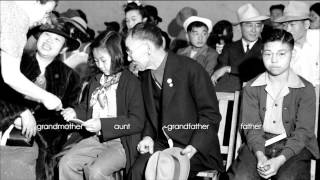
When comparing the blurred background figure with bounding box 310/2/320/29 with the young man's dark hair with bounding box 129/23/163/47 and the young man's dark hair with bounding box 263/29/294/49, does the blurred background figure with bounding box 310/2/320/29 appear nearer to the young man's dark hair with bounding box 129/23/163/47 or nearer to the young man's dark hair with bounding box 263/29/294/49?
the young man's dark hair with bounding box 263/29/294/49

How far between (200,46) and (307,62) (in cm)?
118

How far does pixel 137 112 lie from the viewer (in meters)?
3.76

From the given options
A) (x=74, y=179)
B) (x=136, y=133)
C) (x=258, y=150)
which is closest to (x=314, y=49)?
Result: (x=258, y=150)

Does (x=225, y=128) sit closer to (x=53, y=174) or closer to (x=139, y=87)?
(x=139, y=87)

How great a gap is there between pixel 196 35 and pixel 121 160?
210cm

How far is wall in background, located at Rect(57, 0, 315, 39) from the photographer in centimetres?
702

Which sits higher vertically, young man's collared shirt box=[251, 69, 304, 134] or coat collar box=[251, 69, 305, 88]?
coat collar box=[251, 69, 305, 88]

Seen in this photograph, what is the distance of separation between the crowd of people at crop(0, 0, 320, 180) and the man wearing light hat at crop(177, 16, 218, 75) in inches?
48.7

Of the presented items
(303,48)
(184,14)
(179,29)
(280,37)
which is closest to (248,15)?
(303,48)

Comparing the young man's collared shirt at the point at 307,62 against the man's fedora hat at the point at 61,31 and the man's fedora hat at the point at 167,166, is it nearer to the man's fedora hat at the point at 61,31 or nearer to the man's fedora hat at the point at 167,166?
the man's fedora hat at the point at 167,166

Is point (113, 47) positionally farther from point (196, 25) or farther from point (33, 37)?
point (196, 25)

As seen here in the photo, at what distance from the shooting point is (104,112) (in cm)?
388

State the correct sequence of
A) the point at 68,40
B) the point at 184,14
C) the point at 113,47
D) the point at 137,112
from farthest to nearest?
the point at 184,14 < the point at 68,40 < the point at 113,47 < the point at 137,112

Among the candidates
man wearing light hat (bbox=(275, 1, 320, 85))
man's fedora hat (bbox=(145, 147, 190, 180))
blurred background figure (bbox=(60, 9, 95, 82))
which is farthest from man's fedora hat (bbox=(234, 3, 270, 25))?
man's fedora hat (bbox=(145, 147, 190, 180))
